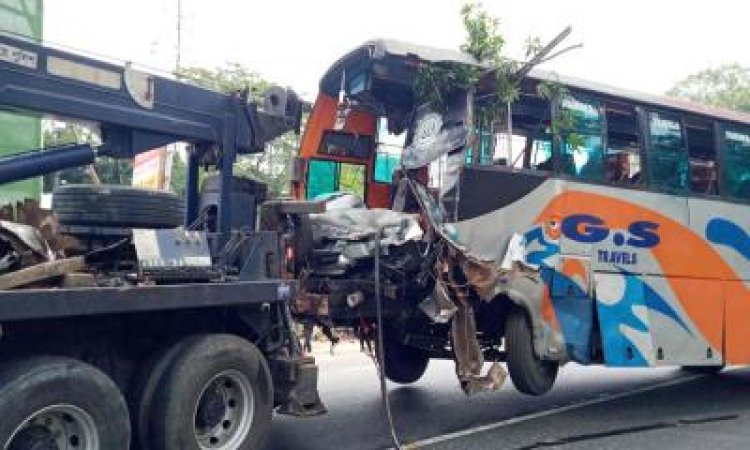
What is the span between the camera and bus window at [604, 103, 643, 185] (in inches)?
299

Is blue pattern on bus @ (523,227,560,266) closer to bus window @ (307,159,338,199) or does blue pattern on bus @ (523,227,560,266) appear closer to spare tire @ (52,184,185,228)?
bus window @ (307,159,338,199)

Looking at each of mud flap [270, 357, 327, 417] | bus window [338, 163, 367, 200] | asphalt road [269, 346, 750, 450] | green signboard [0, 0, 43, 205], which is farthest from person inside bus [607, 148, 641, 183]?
green signboard [0, 0, 43, 205]

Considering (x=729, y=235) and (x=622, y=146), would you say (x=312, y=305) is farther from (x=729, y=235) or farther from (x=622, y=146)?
(x=729, y=235)

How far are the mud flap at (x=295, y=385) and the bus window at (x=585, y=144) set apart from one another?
3.26 meters

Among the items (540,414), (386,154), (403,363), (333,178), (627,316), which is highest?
(386,154)

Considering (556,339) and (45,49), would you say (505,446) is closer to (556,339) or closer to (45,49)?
(556,339)

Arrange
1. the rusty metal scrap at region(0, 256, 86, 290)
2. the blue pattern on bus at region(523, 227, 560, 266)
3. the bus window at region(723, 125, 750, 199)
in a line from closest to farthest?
1. the rusty metal scrap at region(0, 256, 86, 290)
2. the blue pattern on bus at region(523, 227, 560, 266)
3. the bus window at region(723, 125, 750, 199)

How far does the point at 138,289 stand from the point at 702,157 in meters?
6.33

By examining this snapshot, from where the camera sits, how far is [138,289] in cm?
425

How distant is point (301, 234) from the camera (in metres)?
6.07

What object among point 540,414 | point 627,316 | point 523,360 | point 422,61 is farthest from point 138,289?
point 627,316

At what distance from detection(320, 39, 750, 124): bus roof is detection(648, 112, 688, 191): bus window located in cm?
17

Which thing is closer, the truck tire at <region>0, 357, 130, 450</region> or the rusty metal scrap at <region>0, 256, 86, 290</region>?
the truck tire at <region>0, 357, 130, 450</region>

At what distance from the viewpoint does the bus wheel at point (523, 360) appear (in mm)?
6750
